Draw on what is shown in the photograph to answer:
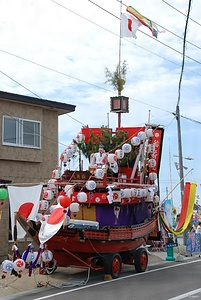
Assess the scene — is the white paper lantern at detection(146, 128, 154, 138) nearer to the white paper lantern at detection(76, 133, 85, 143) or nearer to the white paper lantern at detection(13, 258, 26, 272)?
the white paper lantern at detection(76, 133, 85, 143)

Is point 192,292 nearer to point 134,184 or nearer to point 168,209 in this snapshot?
point 134,184

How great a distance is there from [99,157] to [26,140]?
5663 mm

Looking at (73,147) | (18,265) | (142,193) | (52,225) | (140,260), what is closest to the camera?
(18,265)

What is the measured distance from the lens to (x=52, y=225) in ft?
44.4

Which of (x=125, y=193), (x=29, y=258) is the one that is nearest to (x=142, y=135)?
(x=125, y=193)

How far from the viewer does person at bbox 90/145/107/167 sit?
1617 centimetres

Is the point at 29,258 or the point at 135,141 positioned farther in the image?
the point at 135,141

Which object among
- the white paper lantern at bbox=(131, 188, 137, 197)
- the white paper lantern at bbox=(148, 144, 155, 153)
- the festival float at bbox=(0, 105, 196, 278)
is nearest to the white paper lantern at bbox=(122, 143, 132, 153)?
the festival float at bbox=(0, 105, 196, 278)

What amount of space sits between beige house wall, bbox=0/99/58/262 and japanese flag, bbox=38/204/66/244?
6174 millimetres

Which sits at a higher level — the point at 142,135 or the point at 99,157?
the point at 142,135

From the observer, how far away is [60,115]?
74.7ft

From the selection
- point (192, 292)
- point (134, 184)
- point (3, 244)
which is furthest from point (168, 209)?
point (192, 292)

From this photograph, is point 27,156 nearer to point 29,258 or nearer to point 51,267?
point 51,267

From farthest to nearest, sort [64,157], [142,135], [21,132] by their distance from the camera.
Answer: [21,132] → [64,157] → [142,135]
